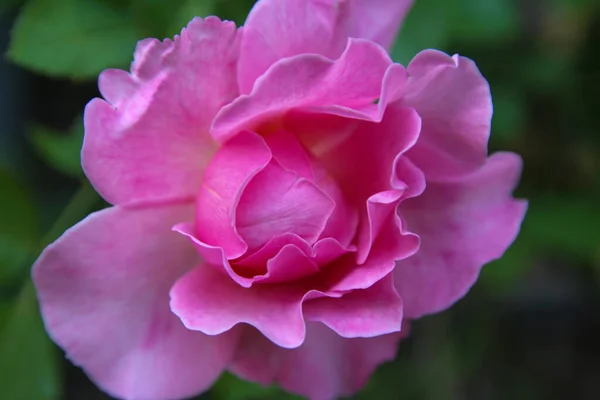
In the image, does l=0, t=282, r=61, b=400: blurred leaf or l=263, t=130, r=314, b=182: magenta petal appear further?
l=0, t=282, r=61, b=400: blurred leaf

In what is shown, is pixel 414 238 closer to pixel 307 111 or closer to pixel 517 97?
pixel 307 111

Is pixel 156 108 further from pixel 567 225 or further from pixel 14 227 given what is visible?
pixel 567 225

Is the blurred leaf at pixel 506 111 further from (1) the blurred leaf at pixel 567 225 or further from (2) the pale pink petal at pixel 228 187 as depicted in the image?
(2) the pale pink petal at pixel 228 187

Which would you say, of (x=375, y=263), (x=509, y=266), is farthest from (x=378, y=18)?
(x=509, y=266)

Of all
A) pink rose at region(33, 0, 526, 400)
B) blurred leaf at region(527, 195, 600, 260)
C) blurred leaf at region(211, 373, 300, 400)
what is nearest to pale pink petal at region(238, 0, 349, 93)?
pink rose at region(33, 0, 526, 400)

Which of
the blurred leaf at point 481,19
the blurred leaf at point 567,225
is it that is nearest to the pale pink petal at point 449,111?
the blurred leaf at point 481,19

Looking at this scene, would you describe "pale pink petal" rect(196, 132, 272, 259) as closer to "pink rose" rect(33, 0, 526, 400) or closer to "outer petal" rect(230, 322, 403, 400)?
"pink rose" rect(33, 0, 526, 400)

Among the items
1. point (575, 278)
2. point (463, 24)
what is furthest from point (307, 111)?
point (575, 278)
